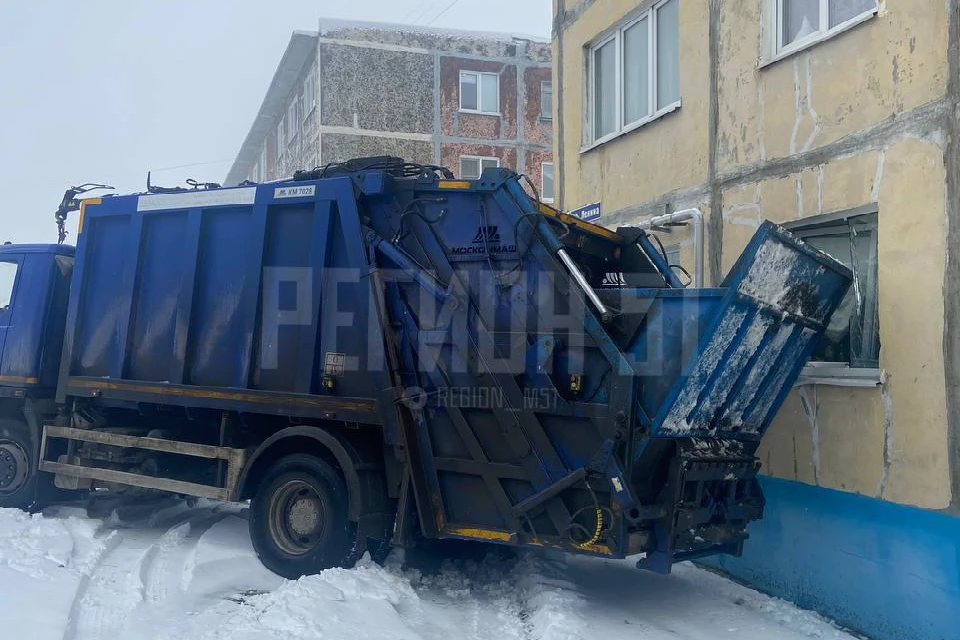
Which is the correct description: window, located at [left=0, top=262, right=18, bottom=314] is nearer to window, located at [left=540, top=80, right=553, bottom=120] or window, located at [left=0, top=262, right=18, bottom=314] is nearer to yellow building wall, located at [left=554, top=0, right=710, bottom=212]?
yellow building wall, located at [left=554, top=0, right=710, bottom=212]

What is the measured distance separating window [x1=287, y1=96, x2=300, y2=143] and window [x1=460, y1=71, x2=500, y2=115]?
5.38m

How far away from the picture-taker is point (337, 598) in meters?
4.92

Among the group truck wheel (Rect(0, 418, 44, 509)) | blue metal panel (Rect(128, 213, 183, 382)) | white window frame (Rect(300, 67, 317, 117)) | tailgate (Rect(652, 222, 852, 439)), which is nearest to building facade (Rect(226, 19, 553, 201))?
white window frame (Rect(300, 67, 317, 117))

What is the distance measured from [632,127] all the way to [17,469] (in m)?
7.25

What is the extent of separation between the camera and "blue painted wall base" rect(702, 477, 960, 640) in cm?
498

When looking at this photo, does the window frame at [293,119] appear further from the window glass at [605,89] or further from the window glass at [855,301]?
the window glass at [855,301]

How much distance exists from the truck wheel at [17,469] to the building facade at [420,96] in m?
15.2

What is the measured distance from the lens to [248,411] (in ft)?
21.6

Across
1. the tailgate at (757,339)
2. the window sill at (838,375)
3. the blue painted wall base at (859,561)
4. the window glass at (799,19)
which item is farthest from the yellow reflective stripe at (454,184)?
the blue painted wall base at (859,561)

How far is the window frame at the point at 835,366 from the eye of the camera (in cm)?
562

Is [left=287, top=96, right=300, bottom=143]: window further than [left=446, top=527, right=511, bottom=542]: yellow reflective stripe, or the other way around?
[left=287, top=96, right=300, bottom=143]: window

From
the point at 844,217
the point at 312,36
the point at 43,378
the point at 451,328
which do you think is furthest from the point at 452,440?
the point at 312,36

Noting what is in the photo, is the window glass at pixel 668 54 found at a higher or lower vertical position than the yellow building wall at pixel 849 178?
higher

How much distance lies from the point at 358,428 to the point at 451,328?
115 centimetres
